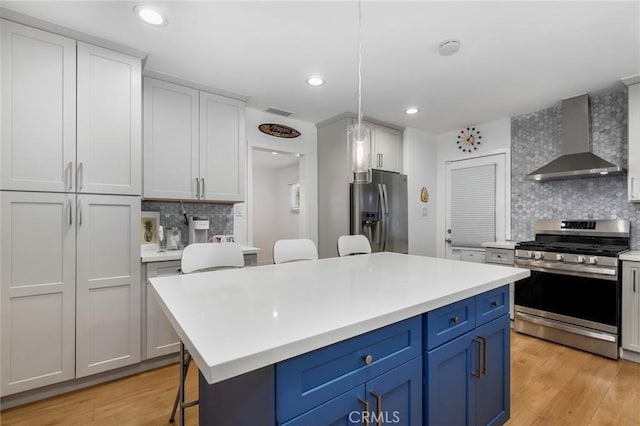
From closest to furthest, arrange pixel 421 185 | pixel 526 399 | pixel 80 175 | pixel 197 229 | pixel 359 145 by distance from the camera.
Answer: pixel 359 145 < pixel 526 399 < pixel 80 175 < pixel 197 229 < pixel 421 185

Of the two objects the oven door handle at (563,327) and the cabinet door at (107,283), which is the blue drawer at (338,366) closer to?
the cabinet door at (107,283)

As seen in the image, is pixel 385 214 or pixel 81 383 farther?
pixel 385 214

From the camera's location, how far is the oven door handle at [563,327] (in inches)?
102

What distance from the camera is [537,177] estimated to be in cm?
331

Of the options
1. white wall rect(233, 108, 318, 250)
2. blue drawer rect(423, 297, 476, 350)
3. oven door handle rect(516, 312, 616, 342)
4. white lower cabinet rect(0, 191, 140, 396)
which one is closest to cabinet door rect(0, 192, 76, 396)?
white lower cabinet rect(0, 191, 140, 396)

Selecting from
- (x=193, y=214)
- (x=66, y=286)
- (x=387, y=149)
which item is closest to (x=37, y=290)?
(x=66, y=286)

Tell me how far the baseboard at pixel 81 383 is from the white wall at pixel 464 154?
3.89 metres

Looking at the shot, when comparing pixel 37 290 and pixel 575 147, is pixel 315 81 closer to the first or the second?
pixel 37 290

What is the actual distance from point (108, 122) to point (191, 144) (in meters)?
0.68

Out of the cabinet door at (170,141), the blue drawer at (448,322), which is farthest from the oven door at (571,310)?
the cabinet door at (170,141)

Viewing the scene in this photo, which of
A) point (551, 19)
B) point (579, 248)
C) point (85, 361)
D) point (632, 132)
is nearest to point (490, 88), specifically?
point (551, 19)

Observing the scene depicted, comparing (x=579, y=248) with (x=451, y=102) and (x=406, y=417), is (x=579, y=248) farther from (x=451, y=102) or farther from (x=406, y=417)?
(x=406, y=417)

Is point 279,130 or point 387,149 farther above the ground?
point 279,130

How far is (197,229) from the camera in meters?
2.88
